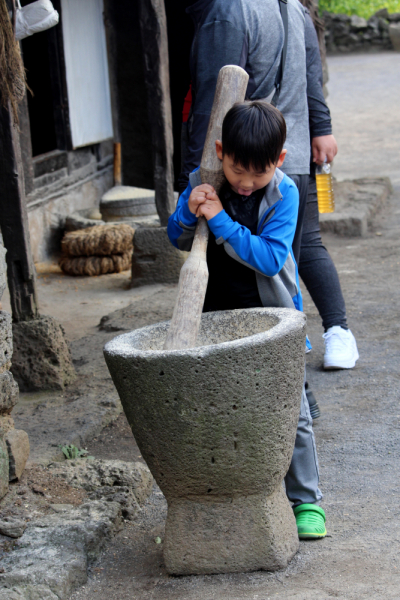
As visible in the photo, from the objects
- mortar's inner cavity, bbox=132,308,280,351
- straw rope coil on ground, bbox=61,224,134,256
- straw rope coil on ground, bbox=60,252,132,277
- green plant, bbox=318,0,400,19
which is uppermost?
green plant, bbox=318,0,400,19

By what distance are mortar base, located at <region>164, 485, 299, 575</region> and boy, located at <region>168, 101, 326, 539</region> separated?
0.19 meters

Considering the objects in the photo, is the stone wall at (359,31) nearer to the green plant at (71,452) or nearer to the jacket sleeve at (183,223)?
the green plant at (71,452)

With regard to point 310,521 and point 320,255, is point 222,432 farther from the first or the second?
point 320,255

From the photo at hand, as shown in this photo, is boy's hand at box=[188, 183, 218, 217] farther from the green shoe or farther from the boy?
the green shoe

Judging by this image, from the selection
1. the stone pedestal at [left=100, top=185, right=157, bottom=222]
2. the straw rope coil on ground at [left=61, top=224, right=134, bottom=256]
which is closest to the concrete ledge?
the stone pedestal at [left=100, top=185, right=157, bottom=222]

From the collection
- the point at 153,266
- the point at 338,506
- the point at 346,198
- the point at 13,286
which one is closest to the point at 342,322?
the point at 338,506

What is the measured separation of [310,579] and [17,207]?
1855mm

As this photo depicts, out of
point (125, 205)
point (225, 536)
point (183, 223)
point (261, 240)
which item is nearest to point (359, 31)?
point (125, 205)

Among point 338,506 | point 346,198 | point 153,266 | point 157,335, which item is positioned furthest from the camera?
point 346,198

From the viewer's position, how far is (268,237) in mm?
1872

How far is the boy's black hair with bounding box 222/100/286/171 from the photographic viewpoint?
179 cm

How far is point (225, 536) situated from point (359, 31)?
21686 mm

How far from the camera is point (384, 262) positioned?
16.7 feet

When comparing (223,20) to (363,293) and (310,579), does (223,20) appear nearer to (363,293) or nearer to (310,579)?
(310,579)
